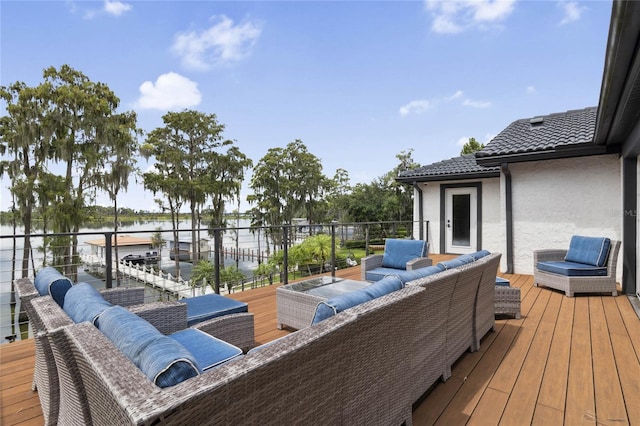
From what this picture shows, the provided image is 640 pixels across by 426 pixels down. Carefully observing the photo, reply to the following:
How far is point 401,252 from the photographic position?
4.77m

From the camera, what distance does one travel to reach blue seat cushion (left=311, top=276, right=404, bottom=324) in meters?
1.47

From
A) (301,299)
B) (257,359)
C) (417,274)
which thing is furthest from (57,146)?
(257,359)

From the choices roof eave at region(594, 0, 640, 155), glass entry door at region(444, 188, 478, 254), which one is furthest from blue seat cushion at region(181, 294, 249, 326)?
glass entry door at region(444, 188, 478, 254)

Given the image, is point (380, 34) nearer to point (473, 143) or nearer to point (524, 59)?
point (524, 59)

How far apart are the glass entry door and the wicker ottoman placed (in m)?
4.54

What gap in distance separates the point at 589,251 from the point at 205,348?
5610mm

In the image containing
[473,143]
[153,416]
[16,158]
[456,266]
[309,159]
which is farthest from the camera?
[309,159]

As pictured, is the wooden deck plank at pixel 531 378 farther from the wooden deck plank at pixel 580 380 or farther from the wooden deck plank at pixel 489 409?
the wooden deck plank at pixel 580 380

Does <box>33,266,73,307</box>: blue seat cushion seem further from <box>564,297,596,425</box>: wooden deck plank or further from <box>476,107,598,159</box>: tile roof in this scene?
<box>476,107,598,159</box>: tile roof

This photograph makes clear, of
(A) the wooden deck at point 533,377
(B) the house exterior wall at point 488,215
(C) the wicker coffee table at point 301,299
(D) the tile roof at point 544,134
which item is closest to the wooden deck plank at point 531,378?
(A) the wooden deck at point 533,377

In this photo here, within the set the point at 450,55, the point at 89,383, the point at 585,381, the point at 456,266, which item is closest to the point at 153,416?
the point at 89,383

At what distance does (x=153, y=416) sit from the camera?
67 cm

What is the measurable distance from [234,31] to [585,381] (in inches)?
407

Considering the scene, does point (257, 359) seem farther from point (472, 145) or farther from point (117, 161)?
point (472, 145)
